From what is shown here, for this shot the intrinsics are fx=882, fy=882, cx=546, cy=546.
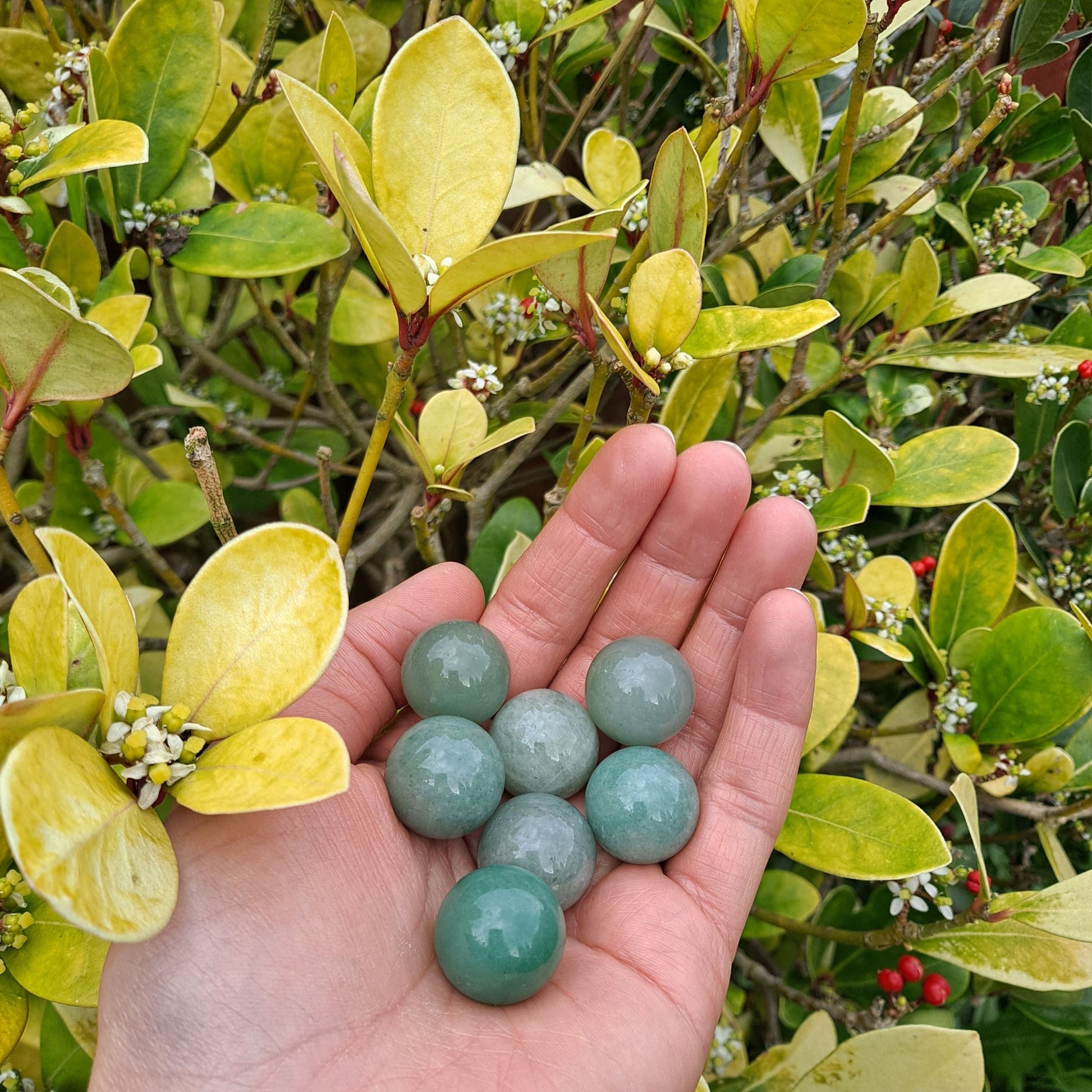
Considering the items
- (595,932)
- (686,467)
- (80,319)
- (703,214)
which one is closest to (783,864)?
(595,932)

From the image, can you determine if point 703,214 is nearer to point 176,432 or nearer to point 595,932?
point 595,932

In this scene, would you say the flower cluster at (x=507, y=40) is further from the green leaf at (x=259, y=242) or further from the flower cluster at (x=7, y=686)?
the flower cluster at (x=7, y=686)

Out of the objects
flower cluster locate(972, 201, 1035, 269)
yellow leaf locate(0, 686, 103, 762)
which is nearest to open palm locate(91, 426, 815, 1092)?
yellow leaf locate(0, 686, 103, 762)

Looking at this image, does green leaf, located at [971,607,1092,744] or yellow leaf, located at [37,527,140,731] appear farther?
green leaf, located at [971,607,1092,744]

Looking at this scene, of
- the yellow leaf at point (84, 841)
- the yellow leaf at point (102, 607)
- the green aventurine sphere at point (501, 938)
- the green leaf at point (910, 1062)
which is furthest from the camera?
the green leaf at point (910, 1062)

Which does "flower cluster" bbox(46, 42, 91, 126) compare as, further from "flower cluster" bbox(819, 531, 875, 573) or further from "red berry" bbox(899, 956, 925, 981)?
"red berry" bbox(899, 956, 925, 981)

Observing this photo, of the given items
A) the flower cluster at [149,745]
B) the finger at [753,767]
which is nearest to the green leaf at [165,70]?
the flower cluster at [149,745]

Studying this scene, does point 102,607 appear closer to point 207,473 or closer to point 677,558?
point 207,473
